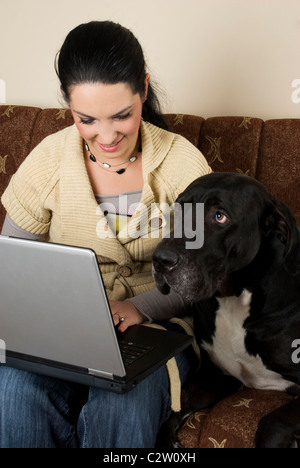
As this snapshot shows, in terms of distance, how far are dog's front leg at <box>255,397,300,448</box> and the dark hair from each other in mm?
814

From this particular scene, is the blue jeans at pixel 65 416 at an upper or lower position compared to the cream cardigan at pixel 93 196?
lower

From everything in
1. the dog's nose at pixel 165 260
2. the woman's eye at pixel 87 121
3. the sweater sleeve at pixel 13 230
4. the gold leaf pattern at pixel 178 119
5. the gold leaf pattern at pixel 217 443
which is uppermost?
the woman's eye at pixel 87 121

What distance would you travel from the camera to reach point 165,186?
1.59 m

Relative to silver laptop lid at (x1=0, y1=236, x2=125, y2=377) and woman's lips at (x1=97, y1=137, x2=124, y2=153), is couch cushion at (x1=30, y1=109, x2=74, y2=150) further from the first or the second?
silver laptop lid at (x1=0, y1=236, x2=125, y2=377)

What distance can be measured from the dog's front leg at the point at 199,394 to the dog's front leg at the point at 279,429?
0.69 ft

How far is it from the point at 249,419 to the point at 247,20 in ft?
4.62

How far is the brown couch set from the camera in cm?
134

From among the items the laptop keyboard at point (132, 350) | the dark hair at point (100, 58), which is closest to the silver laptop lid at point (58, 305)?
the laptop keyboard at point (132, 350)

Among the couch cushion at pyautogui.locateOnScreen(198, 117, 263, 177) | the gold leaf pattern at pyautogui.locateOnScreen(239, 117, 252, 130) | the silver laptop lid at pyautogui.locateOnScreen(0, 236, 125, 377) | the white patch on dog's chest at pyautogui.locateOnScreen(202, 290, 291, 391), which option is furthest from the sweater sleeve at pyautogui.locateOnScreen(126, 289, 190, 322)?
the gold leaf pattern at pyautogui.locateOnScreen(239, 117, 252, 130)

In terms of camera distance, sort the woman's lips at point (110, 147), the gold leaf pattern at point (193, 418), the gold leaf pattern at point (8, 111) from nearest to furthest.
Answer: the gold leaf pattern at point (193, 418), the woman's lips at point (110, 147), the gold leaf pattern at point (8, 111)

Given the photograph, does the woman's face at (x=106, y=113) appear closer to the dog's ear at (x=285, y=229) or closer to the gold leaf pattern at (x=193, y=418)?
the dog's ear at (x=285, y=229)

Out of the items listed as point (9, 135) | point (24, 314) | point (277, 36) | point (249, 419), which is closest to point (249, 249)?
point (249, 419)

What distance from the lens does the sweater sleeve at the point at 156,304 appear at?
1.48 m

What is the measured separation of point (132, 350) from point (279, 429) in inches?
13.5
